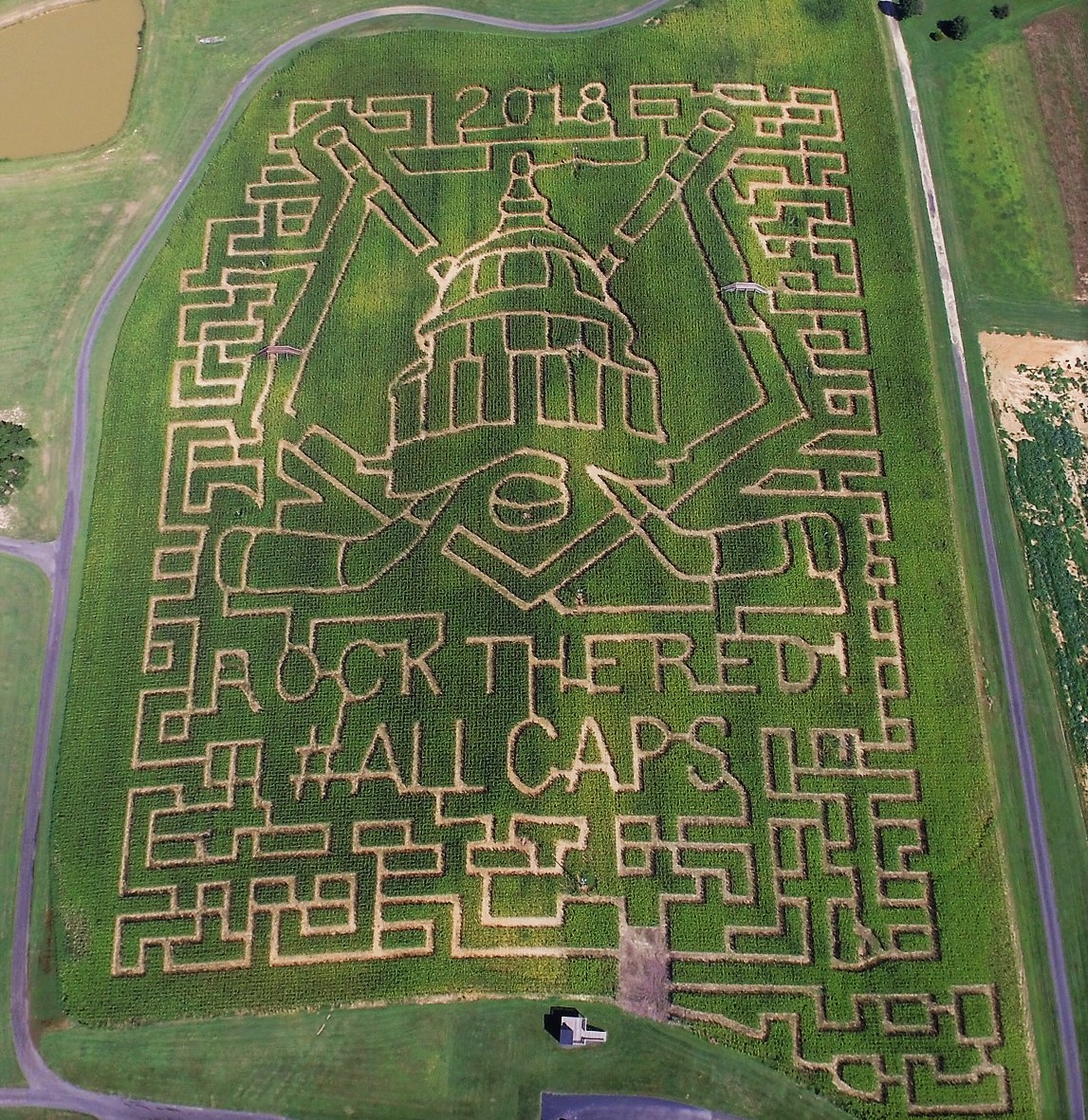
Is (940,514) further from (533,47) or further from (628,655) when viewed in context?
(533,47)

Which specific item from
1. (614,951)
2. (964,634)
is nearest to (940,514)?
(964,634)

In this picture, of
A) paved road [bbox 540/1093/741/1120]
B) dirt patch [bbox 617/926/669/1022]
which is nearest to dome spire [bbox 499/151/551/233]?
dirt patch [bbox 617/926/669/1022]

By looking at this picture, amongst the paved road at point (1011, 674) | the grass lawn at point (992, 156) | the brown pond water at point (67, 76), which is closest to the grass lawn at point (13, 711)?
the brown pond water at point (67, 76)

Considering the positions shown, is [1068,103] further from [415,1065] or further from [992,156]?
[415,1065]

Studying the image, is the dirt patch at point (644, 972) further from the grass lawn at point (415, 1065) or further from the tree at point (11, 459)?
the tree at point (11, 459)

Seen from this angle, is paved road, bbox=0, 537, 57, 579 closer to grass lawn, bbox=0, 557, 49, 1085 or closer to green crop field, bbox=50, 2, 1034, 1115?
grass lawn, bbox=0, 557, 49, 1085
